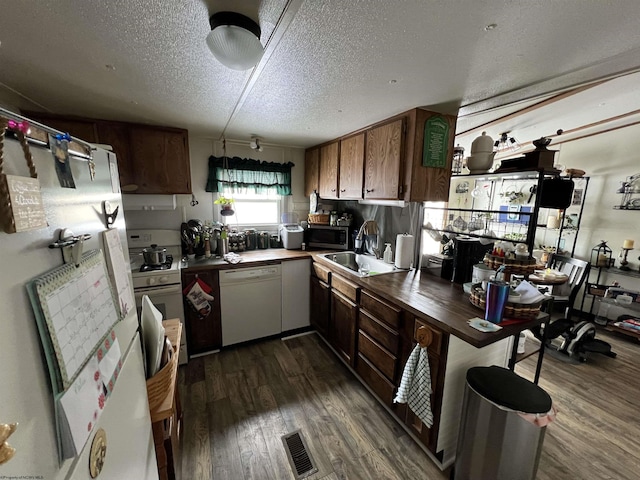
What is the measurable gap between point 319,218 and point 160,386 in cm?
241

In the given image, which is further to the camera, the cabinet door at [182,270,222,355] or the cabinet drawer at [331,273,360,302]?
the cabinet door at [182,270,222,355]

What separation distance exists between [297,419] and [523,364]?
Answer: 228cm

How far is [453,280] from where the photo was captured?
6.69ft

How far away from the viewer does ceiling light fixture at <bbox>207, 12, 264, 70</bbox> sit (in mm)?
942

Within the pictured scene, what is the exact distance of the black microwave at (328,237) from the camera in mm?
3076

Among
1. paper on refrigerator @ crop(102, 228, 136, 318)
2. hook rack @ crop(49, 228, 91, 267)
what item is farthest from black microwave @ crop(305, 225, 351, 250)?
hook rack @ crop(49, 228, 91, 267)

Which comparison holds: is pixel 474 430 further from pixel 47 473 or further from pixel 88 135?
pixel 88 135

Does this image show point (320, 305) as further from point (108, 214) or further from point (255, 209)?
point (108, 214)

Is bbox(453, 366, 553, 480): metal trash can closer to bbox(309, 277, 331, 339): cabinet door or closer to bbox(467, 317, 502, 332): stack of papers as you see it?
bbox(467, 317, 502, 332): stack of papers

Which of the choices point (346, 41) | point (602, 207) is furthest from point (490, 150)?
point (602, 207)

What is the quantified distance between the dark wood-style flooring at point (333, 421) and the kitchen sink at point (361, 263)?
0.93m

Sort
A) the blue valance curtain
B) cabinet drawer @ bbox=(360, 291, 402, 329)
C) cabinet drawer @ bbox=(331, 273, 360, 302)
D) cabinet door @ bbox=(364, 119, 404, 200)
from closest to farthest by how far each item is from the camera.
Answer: cabinet drawer @ bbox=(360, 291, 402, 329) < cabinet door @ bbox=(364, 119, 404, 200) < cabinet drawer @ bbox=(331, 273, 360, 302) < the blue valance curtain

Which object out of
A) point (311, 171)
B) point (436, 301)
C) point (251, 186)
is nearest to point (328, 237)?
point (311, 171)

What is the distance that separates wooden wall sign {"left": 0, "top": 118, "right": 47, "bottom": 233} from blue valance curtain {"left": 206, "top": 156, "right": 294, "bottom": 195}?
2.66 m
